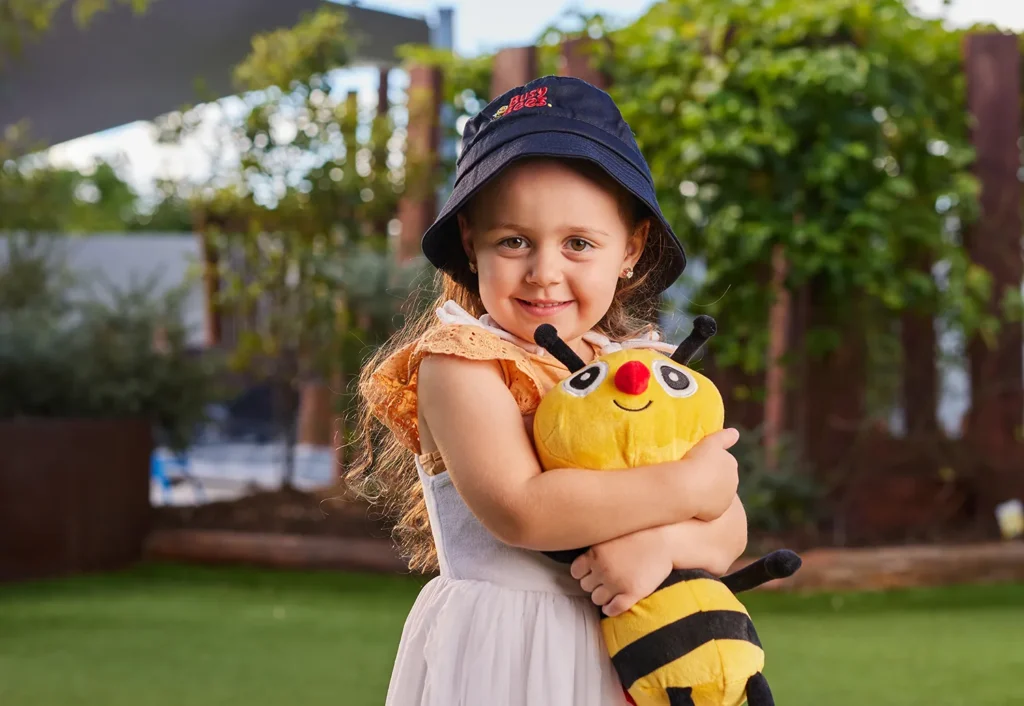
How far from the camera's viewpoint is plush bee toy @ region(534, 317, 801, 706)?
4.01 feet

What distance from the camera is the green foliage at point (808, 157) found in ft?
17.5

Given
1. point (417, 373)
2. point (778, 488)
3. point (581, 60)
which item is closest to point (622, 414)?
point (417, 373)

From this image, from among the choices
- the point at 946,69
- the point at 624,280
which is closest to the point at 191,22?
the point at 946,69

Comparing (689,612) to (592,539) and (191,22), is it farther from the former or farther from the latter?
(191,22)

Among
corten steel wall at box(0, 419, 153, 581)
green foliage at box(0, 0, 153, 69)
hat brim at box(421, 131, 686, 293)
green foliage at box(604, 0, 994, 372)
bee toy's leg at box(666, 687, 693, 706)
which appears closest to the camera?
bee toy's leg at box(666, 687, 693, 706)

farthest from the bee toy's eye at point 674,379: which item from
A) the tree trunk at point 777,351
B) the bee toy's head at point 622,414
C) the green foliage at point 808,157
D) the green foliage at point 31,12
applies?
the tree trunk at point 777,351

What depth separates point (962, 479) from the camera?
18.3 feet

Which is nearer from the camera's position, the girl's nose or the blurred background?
the girl's nose

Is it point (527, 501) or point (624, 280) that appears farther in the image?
point (624, 280)

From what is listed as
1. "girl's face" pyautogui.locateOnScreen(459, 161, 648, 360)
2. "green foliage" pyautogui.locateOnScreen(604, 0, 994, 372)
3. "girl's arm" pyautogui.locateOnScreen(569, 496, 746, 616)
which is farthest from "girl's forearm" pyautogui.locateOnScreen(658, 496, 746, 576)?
"green foliage" pyautogui.locateOnScreen(604, 0, 994, 372)

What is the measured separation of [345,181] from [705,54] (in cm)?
199

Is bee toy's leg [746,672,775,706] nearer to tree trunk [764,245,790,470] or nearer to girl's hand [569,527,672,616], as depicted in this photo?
girl's hand [569,527,672,616]

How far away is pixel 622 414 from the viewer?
1266 mm

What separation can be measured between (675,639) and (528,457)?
0.24 metres
